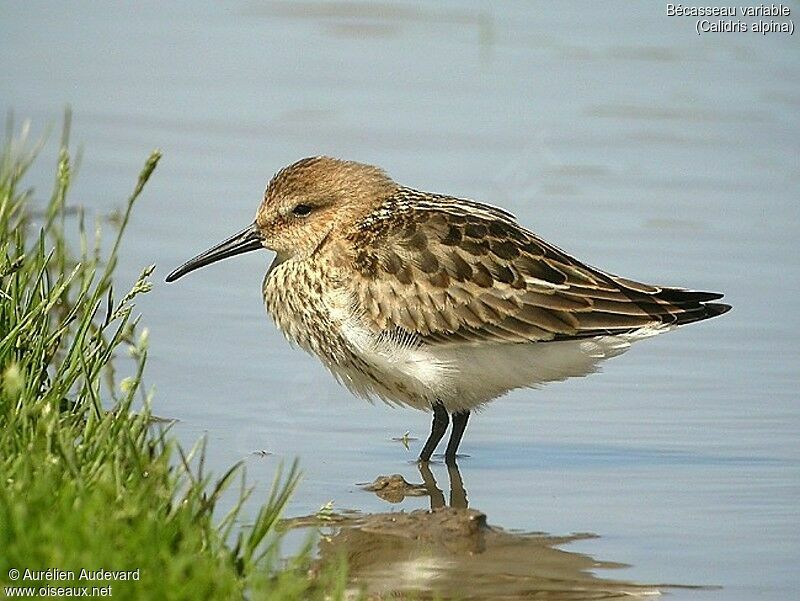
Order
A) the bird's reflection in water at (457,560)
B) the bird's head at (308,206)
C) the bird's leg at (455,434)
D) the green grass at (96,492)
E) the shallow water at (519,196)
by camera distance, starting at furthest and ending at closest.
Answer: the bird's head at (308,206) → the bird's leg at (455,434) → the shallow water at (519,196) → the bird's reflection in water at (457,560) → the green grass at (96,492)

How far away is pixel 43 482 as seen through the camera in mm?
5375

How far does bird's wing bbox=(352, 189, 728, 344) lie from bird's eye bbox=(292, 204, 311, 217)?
416mm

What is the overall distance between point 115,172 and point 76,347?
5.78m

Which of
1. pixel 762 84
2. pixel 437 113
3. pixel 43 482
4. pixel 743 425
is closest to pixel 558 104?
pixel 437 113

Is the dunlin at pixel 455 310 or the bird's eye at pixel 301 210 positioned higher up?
the bird's eye at pixel 301 210

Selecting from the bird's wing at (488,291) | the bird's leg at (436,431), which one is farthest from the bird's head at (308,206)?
the bird's leg at (436,431)

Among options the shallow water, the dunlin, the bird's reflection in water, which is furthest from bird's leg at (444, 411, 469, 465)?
the bird's reflection in water

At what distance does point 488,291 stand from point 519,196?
400 cm

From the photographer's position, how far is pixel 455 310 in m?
8.27

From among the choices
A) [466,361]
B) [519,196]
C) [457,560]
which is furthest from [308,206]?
[519,196]

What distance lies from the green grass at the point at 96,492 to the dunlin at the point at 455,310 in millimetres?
1457

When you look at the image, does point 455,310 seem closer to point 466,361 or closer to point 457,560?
point 466,361

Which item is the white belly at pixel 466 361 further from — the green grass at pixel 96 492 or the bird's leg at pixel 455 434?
the green grass at pixel 96 492

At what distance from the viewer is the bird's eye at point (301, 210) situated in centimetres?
884
